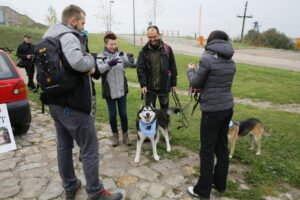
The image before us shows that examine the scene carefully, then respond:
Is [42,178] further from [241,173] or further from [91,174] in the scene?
[241,173]

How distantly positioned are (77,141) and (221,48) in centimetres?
184

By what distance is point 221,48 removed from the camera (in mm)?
3049

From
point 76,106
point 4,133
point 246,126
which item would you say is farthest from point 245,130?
point 4,133

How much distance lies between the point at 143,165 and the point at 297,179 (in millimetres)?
2166

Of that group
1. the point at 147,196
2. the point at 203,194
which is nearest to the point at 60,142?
the point at 147,196

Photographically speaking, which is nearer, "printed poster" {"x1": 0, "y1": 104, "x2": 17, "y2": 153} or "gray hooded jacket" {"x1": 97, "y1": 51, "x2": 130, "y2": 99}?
"printed poster" {"x1": 0, "y1": 104, "x2": 17, "y2": 153}

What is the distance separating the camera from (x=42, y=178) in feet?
13.2

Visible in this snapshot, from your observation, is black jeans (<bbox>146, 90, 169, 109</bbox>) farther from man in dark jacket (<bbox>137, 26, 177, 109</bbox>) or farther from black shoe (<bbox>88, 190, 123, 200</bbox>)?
black shoe (<bbox>88, 190, 123, 200</bbox>)

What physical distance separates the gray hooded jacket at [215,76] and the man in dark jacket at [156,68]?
148cm

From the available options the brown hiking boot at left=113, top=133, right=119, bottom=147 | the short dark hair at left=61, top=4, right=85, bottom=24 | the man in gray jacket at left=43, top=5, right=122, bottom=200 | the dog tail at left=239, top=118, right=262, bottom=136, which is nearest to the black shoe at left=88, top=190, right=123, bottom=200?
the man in gray jacket at left=43, top=5, right=122, bottom=200

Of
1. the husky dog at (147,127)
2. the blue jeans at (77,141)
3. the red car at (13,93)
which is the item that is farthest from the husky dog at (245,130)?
the red car at (13,93)

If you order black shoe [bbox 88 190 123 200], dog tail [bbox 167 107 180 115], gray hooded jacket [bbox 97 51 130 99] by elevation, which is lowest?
black shoe [bbox 88 190 123 200]

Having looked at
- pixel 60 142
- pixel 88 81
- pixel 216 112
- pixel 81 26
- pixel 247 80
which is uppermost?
pixel 81 26

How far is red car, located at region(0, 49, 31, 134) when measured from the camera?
4.84 meters
